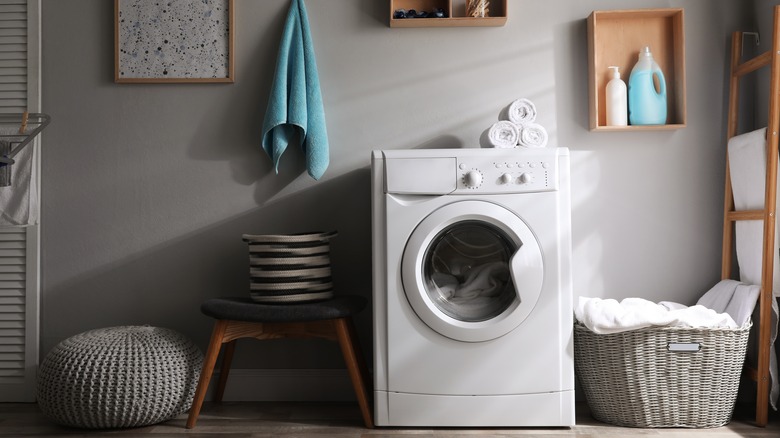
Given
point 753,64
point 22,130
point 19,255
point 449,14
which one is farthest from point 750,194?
point 19,255

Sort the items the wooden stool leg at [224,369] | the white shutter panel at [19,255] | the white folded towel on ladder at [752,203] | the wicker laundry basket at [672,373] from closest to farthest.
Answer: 1. the wicker laundry basket at [672,373]
2. the white folded towel on ladder at [752,203]
3. the wooden stool leg at [224,369]
4. the white shutter panel at [19,255]

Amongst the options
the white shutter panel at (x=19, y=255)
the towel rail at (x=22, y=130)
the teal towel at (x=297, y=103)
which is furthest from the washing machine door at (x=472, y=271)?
the white shutter panel at (x=19, y=255)

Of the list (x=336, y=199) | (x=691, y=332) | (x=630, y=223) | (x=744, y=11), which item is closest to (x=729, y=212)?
(x=630, y=223)

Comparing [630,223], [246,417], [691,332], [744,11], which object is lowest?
[246,417]

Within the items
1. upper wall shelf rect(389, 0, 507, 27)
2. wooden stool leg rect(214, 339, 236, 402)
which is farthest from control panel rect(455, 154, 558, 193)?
wooden stool leg rect(214, 339, 236, 402)

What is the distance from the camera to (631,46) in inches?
103

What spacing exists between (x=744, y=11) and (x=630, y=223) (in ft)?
3.01

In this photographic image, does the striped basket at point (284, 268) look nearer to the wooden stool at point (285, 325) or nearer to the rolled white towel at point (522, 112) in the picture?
the wooden stool at point (285, 325)

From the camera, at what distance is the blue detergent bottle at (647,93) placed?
2.53 m

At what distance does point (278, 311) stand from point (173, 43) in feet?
3.88

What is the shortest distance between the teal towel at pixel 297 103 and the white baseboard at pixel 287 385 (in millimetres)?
765

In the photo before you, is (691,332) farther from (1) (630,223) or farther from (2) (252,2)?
(2) (252,2)

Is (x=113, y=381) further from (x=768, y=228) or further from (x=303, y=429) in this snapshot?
(x=768, y=228)

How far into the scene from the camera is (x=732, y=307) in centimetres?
233
